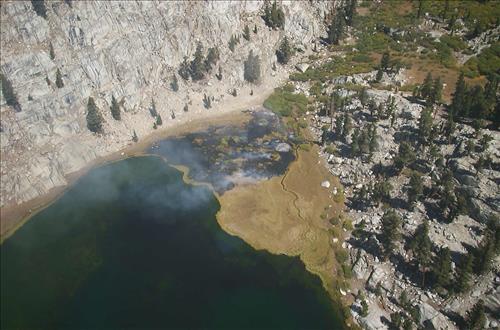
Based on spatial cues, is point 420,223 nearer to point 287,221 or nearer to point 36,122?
point 287,221

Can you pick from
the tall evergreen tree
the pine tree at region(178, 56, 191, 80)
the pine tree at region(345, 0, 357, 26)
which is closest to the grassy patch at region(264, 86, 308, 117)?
the pine tree at region(178, 56, 191, 80)

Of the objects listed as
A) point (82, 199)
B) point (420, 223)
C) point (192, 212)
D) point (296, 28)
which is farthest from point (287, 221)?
point (296, 28)

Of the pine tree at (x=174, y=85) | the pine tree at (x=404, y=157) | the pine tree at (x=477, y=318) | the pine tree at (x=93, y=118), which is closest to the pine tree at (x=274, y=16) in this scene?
the pine tree at (x=174, y=85)

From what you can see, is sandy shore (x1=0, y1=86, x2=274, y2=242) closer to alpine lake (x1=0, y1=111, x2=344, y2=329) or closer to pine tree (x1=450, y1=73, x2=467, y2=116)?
alpine lake (x1=0, y1=111, x2=344, y2=329)

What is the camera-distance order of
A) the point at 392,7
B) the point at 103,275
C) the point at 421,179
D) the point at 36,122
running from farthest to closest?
the point at 392,7 < the point at 36,122 < the point at 421,179 < the point at 103,275

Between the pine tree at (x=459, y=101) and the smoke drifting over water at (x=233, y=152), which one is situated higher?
the pine tree at (x=459, y=101)

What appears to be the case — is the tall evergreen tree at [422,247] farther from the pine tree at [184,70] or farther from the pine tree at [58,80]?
the pine tree at [58,80]
